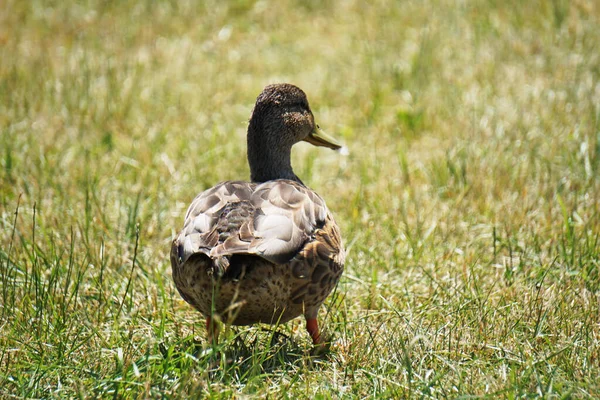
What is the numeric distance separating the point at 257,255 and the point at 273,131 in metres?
1.33

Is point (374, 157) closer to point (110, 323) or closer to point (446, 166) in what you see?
point (446, 166)

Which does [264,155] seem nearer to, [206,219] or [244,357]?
[206,219]

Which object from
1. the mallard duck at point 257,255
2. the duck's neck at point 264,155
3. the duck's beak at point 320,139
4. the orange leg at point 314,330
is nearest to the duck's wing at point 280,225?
the mallard duck at point 257,255

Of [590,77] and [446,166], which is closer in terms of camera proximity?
[446,166]

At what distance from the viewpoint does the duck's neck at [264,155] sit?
4297mm

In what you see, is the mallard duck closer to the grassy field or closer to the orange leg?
the orange leg

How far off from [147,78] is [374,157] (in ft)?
7.85

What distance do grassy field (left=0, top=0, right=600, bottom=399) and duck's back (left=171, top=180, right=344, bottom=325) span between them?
0.72ft

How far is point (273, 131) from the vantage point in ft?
14.1

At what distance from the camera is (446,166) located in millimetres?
5496

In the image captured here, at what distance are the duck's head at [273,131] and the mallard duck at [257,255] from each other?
0.50m

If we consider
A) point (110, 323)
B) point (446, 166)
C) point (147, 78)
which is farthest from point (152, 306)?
point (147, 78)

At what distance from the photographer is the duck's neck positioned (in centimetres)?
430

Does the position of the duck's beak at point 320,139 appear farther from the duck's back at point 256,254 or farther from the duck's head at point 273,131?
the duck's back at point 256,254
